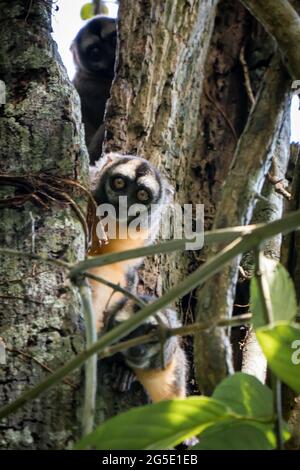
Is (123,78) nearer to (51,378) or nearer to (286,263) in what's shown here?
(286,263)

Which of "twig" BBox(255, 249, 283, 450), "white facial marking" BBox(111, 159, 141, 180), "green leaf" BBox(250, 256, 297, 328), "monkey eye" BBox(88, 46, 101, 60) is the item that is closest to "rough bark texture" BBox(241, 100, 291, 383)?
"white facial marking" BBox(111, 159, 141, 180)

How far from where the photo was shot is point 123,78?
16.6ft

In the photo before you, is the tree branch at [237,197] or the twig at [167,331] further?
the tree branch at [237,197]

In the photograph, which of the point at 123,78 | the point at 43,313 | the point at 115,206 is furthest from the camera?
the point at 123,78

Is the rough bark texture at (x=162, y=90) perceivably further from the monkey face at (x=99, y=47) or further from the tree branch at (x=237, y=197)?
the monkey face at (x=99, y=47)

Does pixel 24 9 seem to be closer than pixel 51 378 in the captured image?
No

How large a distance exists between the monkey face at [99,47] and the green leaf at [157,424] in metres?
8.03

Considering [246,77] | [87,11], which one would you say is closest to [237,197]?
[246,77]

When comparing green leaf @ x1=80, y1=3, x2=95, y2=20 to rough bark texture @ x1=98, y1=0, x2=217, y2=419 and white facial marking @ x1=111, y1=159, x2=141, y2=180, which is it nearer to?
rough bark texture @ x1=98, y1=0, x2=217, y2=419

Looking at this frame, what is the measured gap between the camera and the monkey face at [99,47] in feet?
30.4

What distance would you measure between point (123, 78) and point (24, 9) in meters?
1.50

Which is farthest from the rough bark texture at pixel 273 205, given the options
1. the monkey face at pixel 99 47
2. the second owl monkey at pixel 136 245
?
the monkey face at pixel 99 47

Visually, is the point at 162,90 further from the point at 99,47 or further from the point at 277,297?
the point at 99,47
